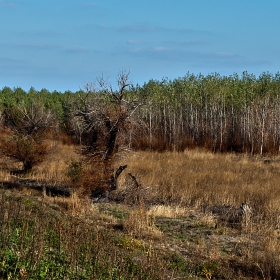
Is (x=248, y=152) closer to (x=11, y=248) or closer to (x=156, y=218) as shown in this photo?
(x=156, y=218)

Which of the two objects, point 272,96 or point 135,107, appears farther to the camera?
point 272,96

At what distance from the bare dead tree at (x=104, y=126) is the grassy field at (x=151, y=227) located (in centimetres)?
111

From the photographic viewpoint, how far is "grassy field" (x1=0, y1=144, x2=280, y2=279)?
336 inches

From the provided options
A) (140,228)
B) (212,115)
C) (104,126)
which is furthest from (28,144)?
(212,115)

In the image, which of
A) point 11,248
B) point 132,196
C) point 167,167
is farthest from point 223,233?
point 167,167

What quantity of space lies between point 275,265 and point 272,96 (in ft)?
115

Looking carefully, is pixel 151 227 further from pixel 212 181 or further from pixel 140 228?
pixel 212 181

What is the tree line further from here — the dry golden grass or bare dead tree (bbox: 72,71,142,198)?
bare dead tree (bbox: 72,71,142,198)

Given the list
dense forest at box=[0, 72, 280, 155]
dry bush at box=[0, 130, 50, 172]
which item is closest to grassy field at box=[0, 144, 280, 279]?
dry bush at box=[0, 130, 50, 172]

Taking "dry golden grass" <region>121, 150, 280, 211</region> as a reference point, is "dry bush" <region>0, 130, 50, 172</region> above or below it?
above

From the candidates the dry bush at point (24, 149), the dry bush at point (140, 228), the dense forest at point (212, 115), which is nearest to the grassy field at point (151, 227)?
the dry bush at point (140, 228)

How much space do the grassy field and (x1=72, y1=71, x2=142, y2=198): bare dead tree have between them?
111 centimetres

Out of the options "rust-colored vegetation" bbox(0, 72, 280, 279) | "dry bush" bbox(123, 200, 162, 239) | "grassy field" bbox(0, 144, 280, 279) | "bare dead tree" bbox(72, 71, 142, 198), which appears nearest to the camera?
"grassy field" bbox(0, 144, 280, 279)

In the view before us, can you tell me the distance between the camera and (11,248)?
869cm
